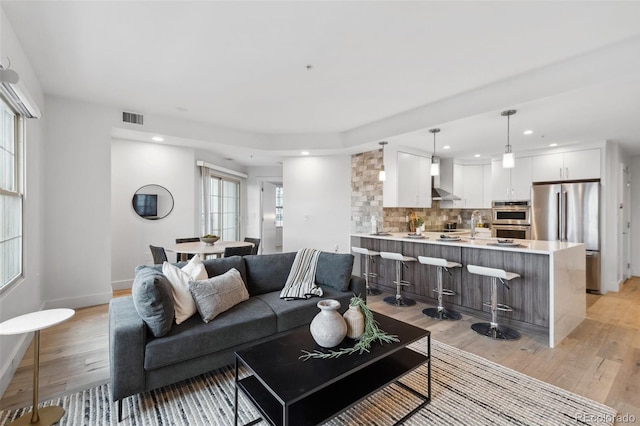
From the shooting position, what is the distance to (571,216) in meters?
5.10

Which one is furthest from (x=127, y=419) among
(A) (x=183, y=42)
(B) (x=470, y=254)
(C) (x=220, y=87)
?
(B) (x=470, y=254)

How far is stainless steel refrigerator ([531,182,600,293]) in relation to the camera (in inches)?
192

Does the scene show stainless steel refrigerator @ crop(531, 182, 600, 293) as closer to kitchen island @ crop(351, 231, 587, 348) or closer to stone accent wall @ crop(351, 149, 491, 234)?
kitchen island @ crop(351, 231, 587, 348)

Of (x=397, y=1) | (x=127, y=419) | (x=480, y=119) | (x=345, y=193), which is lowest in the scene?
(x=127, y=419)

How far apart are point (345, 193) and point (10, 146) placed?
469 cm

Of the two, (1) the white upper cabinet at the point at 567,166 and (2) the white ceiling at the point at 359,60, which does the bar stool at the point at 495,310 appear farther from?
(1) the white upper cabinet at the point at 567,166

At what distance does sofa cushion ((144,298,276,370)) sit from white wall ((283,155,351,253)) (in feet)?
11.5

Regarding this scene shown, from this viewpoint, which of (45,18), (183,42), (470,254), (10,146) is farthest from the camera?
(470,254)

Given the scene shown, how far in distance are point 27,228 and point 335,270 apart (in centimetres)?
320

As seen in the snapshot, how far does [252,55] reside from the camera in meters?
2.76

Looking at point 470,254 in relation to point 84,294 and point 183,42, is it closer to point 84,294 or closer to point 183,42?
point 183,42

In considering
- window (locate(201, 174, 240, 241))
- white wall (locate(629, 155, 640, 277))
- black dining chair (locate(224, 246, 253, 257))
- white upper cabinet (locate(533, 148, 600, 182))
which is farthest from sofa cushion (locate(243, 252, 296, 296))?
white wall (locate(629, 155, 640, 277))

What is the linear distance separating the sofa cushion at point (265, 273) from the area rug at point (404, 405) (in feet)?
3.11

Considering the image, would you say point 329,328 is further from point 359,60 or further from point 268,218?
point 268,218
